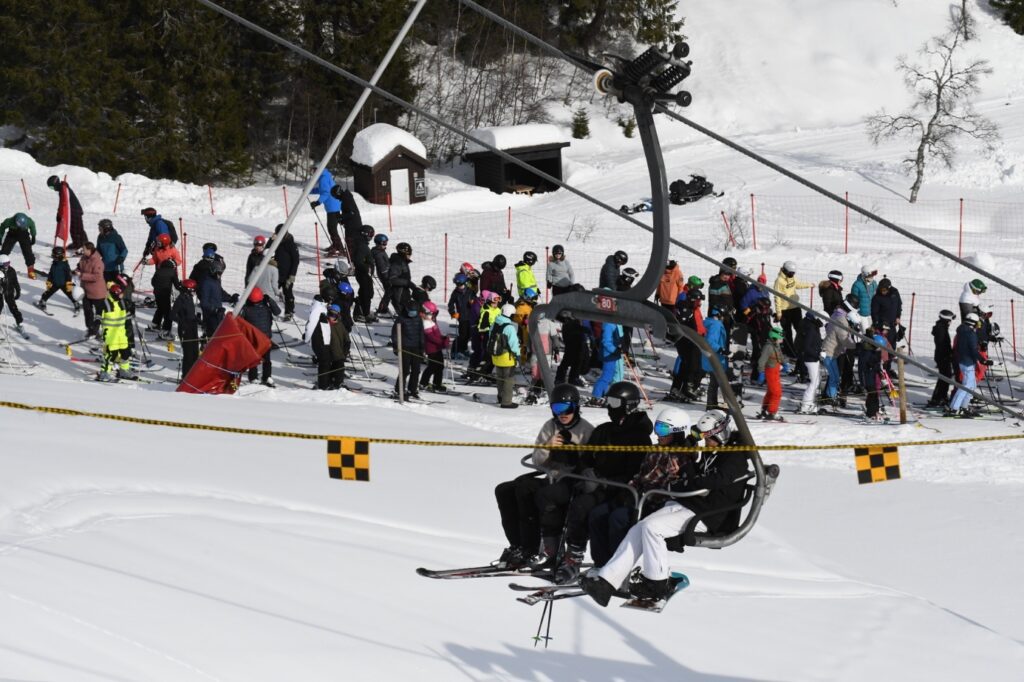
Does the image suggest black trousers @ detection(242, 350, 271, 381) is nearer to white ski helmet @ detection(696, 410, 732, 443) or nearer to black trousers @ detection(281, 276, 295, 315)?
black trousers @ detection(281, 276, 295, 315)

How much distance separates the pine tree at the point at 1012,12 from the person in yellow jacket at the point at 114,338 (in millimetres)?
36279

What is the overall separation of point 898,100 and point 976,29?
4.80 metres

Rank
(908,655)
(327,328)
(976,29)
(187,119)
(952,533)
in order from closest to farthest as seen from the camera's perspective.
Result: (908,655), (952,533), (327,328), (187,119), (976,29)

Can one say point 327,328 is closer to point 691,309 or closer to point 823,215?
point 691,309

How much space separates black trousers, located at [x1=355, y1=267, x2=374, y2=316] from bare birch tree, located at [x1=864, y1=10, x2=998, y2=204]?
1674 centimetres

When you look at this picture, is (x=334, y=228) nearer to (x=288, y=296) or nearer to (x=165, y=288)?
(x=288, y=296)

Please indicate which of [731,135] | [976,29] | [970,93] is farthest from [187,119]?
[976,29]

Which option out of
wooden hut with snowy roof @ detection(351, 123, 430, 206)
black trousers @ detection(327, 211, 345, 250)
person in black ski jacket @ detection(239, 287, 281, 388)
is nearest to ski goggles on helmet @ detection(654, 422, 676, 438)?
person in black ski jacket @ detection(239, 287, 281, 388)

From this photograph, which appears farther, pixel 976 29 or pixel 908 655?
pixel 976 29

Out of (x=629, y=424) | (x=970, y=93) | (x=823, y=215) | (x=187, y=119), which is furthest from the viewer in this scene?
(x=970, y=93)

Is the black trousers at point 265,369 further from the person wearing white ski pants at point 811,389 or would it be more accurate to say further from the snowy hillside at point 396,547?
the person wearing white ski pants at point 811,389

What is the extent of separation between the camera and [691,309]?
17734 millimetres

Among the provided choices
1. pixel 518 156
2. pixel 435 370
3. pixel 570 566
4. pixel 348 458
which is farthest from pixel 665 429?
pixel 518 156

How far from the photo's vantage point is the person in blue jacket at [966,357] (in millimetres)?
16938
